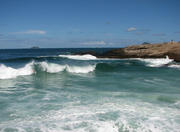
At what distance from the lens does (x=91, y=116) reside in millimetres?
6109

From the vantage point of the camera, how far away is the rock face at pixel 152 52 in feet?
105

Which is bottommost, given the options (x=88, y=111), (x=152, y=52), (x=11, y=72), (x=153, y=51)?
(x=88, y=111)

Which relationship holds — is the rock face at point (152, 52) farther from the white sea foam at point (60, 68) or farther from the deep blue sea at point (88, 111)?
the deep blue sea at point (88, 111)

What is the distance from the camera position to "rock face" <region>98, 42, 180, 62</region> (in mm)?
32100

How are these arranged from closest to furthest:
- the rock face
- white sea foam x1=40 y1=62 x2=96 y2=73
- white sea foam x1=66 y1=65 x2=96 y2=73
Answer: white sea foam x1=40 y1=62 x2=96 y2=73 < white sea foam x1=66 y1=65 x2=96 y2=73 < the rock face

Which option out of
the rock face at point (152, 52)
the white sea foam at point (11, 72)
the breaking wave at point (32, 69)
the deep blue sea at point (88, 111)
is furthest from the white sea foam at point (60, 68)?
the rock face at point (152, 52)

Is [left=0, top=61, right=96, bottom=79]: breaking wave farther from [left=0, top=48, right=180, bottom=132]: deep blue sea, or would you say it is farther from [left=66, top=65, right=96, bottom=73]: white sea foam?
[left=0, top=48, right=180, bottom=132]: deep blue sea

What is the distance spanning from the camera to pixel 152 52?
3534cm

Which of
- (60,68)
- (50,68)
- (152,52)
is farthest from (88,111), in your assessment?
(152,52)

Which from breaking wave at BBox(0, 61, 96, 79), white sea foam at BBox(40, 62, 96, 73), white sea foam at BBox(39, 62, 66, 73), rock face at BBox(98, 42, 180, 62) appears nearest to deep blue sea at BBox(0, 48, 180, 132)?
breaking wave at BBox(0, 61, 96, 79)

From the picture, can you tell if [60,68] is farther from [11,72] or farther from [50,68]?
[11,72]

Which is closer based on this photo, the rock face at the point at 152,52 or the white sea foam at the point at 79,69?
the white sea foam at the point at 79,69

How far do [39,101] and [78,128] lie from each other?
309 cm

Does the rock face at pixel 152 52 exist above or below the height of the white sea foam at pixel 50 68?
above
